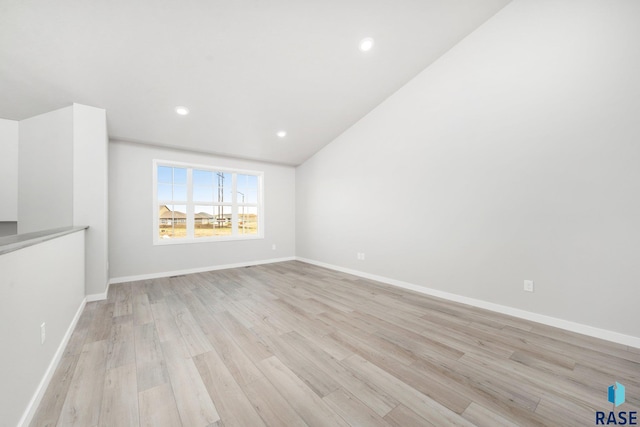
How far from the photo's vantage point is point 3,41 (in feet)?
7.09

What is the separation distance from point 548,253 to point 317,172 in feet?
12.9

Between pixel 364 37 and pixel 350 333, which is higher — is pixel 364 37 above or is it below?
above

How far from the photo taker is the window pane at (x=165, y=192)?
14.2ft

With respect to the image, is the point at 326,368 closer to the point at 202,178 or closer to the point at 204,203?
the point at 204,203

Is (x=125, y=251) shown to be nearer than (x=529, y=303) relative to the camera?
No

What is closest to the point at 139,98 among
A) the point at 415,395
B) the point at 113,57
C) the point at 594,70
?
the point at 113,57

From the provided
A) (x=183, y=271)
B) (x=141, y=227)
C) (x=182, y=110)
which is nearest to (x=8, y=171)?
(x=141, y=227)

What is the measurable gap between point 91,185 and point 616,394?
16.8 ft

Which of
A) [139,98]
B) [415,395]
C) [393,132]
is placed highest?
[139,98]

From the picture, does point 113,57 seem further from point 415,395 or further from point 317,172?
point 415,395

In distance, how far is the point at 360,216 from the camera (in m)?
4.33

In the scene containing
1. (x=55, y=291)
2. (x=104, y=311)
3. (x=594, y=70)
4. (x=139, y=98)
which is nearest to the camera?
(x=55, y=291)

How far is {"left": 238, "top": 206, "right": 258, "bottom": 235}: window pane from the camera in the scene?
5.33 m

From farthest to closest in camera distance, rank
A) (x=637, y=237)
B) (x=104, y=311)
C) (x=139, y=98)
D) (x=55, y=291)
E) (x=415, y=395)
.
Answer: (x=139, y=98), (x=104, y=311), (x=637, y=237), (x=55, y=291), (x=415, y=395)
